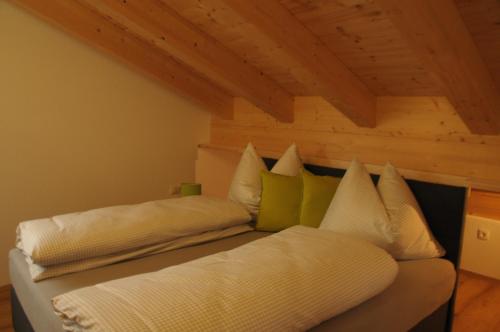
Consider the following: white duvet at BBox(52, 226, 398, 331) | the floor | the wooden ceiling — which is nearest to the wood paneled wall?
the wooden ceiling

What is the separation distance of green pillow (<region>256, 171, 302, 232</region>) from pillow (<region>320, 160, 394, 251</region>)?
0.28 metres

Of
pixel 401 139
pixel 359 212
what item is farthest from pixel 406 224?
pixel 401 139

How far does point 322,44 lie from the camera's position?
83.4 inches

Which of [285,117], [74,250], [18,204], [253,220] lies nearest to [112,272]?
[74,250]

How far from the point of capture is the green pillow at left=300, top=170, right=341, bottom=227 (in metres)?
2.21

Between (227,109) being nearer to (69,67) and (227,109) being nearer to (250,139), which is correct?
(250,139)

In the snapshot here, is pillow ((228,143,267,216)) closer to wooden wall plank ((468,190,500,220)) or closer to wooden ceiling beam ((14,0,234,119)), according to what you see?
wooden ceiling beam ((14,0,234,119))

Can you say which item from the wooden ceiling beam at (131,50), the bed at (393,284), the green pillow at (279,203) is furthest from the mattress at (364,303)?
the wooden ceiling beam at (131,50)

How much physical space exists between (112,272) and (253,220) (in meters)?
1.02

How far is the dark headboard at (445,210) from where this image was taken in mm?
2009

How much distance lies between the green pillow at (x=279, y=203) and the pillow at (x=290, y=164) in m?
0.15

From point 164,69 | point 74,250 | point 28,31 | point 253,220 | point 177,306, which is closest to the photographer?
point 177,306

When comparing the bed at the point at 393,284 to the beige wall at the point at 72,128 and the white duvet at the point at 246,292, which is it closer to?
the white duvet at the point at 246,292

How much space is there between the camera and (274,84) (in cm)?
289
